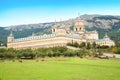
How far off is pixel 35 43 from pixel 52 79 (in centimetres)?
12318

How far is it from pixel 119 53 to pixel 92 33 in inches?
2378

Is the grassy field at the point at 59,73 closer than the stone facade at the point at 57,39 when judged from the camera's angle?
Yes

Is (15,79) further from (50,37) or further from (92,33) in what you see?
(92,33)

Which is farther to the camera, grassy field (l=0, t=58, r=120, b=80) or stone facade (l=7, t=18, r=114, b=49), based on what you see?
stone facade (l=7, t=18, r=114, b=49)

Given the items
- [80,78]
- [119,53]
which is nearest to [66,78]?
[80,78]

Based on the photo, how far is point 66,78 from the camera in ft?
81.8

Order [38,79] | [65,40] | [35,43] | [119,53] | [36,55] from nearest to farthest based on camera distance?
[38,79] → [36,55] → [119,53] → [65,40] → [35,43]

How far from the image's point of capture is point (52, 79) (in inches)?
957

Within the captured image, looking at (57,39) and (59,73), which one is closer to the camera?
(59,73)

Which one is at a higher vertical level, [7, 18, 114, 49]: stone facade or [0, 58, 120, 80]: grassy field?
[7, 18, 114, 49]: stone facade

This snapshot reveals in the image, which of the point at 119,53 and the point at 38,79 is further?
the point at 119,53

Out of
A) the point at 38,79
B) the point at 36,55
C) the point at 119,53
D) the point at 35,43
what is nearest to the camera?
the point at 38,79

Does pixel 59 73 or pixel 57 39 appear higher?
pixel 57 39

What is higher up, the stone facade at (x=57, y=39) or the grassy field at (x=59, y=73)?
the stone facade at (x=57, y=39)
